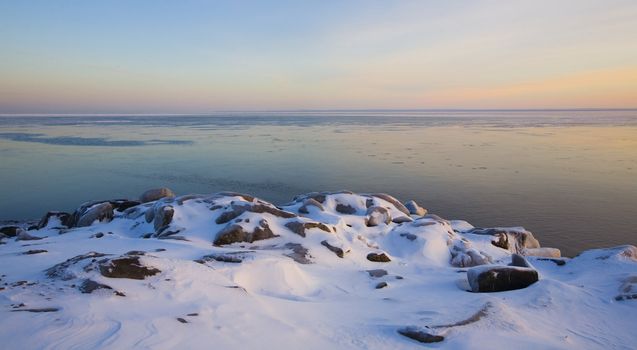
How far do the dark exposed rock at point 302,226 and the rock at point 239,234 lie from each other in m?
0.56

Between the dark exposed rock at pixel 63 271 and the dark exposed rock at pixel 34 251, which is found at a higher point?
the dark exposed rock at pixel 63 271

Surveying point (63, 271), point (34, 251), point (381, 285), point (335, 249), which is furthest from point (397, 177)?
point (63, 271)

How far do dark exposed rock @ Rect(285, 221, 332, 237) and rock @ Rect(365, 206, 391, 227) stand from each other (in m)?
2.54

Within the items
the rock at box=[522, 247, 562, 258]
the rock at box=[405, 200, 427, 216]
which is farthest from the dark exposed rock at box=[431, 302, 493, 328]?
the rock at box=[405, 200, 427, 216]

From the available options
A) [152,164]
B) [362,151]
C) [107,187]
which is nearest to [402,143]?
[362,151]

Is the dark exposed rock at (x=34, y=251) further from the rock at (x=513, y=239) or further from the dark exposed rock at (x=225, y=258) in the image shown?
the rock at (x=513, y=239)

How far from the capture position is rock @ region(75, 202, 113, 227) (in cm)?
1410

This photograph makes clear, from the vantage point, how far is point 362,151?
3278 cm

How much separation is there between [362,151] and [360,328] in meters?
27.2

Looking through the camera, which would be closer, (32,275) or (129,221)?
(32,275)

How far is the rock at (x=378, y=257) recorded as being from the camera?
11.0m

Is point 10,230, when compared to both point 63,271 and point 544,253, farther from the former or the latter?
point 544,253

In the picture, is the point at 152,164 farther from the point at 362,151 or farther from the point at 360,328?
the point at 360,328

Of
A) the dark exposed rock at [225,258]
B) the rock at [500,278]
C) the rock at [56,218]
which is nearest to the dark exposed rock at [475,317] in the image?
the rock at [500,278]
